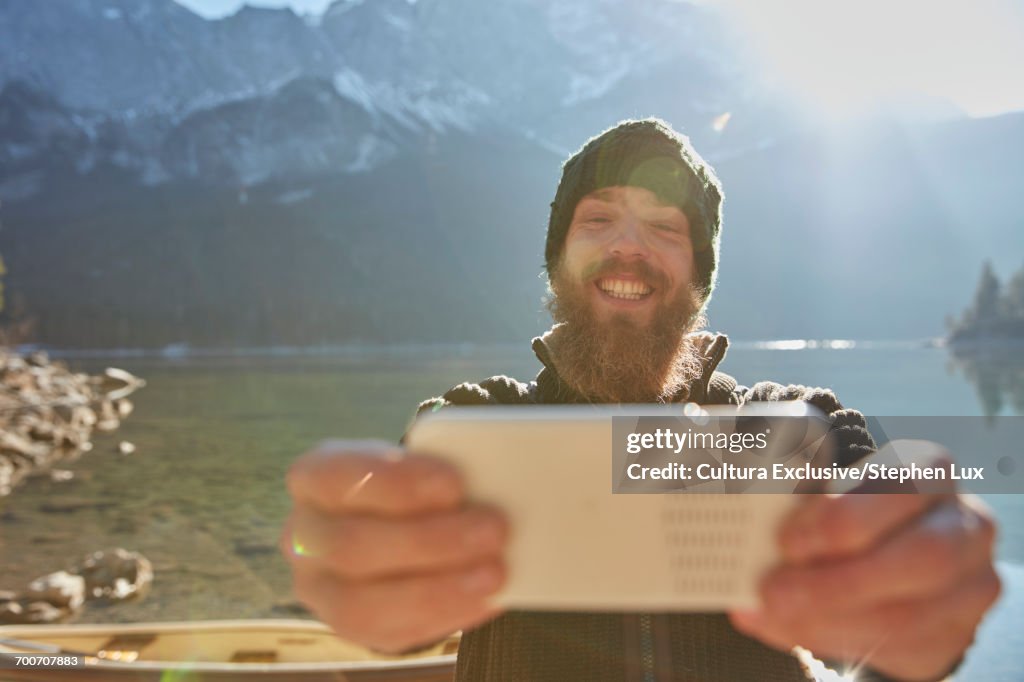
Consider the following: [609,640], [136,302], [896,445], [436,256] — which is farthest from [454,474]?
[436,256]

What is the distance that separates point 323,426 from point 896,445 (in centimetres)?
3539

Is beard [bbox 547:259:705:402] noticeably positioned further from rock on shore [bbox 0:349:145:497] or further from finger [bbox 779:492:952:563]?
rock on shore [bbox 0:349:145:497]

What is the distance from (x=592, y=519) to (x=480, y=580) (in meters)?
0.23

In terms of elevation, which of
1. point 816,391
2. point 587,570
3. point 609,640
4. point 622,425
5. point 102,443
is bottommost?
point 609,640

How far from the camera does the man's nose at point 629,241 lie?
8.76 feet

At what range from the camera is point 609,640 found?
212cm

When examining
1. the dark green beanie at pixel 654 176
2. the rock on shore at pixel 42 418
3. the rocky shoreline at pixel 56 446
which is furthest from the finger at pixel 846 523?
the rock on shore at pixel 42 418

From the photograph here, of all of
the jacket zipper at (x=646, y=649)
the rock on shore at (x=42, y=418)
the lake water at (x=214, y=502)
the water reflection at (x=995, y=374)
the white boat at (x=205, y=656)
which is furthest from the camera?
the water reflection at (x=995, y=374)

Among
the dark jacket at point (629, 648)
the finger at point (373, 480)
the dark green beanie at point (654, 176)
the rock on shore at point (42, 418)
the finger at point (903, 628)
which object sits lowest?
the dark jacket at point (629, 648)

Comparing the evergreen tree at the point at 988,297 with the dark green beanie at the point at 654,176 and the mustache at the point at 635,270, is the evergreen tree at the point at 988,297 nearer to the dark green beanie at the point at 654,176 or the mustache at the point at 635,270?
the dark green beanie at the point at 654,176

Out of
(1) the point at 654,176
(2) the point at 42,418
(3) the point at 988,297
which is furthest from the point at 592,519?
(3) the point at 988,297

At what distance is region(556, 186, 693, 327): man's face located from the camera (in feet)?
8.79

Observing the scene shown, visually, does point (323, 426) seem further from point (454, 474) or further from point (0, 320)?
point (0, 320)

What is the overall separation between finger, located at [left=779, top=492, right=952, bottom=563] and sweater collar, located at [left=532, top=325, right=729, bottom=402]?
1474mm
